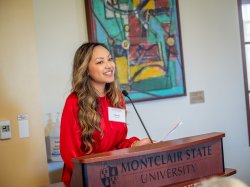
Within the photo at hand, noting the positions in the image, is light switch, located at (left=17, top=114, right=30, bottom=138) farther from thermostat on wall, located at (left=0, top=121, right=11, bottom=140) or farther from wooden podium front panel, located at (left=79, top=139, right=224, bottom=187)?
wooden podium front panel, located at (left=79, top=139, right=224, bottom=187)

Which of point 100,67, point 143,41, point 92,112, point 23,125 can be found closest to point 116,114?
point 92,112

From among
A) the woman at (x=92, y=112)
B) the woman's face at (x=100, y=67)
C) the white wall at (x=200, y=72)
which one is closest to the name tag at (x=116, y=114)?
the woman at (x=92, y=112)

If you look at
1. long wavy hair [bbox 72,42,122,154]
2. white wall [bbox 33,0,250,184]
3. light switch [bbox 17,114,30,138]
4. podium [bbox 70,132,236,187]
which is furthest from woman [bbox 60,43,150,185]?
white wall [bbox 33,0,250,184]

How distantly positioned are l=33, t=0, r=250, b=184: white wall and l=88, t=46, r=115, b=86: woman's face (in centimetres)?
58

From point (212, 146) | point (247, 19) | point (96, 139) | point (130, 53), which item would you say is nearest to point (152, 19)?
point (130, 53)

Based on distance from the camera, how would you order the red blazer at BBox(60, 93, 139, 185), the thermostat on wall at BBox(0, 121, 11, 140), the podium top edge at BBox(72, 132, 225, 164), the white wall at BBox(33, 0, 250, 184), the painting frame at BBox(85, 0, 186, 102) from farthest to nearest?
the painting frame at BBox(85, 0, 186, 102) < the white wall at BBox(33, 0, 250, 184) < the thermostat on wall at BBox(0, 121, 11, 140) < the red blazer at BBox(60, 93, 139, 185) < the podium top edge at BBox(72, 132, 225, 164)

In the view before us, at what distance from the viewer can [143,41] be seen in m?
2.69

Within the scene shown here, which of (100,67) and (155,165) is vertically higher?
(100,67)

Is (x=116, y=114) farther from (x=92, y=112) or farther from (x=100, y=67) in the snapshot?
(x=100, y=67)

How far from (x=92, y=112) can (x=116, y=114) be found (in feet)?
0.63

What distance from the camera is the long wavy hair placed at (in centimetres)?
171

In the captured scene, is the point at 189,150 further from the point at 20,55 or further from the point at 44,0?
the point at 44,0

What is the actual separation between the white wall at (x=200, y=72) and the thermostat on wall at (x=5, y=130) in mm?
530

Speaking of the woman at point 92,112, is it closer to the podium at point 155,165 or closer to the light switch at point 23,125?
the light switch at point 23,125
